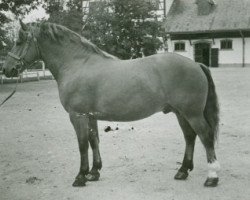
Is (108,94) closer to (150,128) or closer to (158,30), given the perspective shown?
(150,128)

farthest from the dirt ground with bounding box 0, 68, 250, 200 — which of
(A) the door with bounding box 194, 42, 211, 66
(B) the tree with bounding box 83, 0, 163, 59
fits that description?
(A) the door with bounding box 194, 42, 211, 66

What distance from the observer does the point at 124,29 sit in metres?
35.6

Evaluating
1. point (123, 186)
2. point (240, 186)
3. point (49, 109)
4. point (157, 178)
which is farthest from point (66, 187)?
point (49, 109)

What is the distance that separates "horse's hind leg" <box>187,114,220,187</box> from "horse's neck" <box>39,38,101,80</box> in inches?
65.8

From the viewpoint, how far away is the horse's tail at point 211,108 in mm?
5879

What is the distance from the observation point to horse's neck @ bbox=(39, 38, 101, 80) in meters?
5.88

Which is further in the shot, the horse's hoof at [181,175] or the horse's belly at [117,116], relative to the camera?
the horse's hoof at [181,175]

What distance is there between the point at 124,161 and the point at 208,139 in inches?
68.8

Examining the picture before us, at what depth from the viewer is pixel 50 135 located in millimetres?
9344

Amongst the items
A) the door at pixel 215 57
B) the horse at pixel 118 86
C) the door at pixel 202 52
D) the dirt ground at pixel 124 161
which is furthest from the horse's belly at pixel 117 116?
the door at pixel 202 52

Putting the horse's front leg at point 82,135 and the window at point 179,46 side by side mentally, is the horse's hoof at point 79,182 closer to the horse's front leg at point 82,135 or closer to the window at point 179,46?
the horse's front leg at point 82,135

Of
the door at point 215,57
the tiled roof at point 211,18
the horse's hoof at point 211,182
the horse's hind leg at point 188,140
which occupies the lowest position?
the door at point 215,57

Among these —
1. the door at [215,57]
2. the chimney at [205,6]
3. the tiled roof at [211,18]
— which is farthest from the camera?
the chimney at [205,6]

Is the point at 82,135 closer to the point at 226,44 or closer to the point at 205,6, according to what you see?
the point at 226,44
